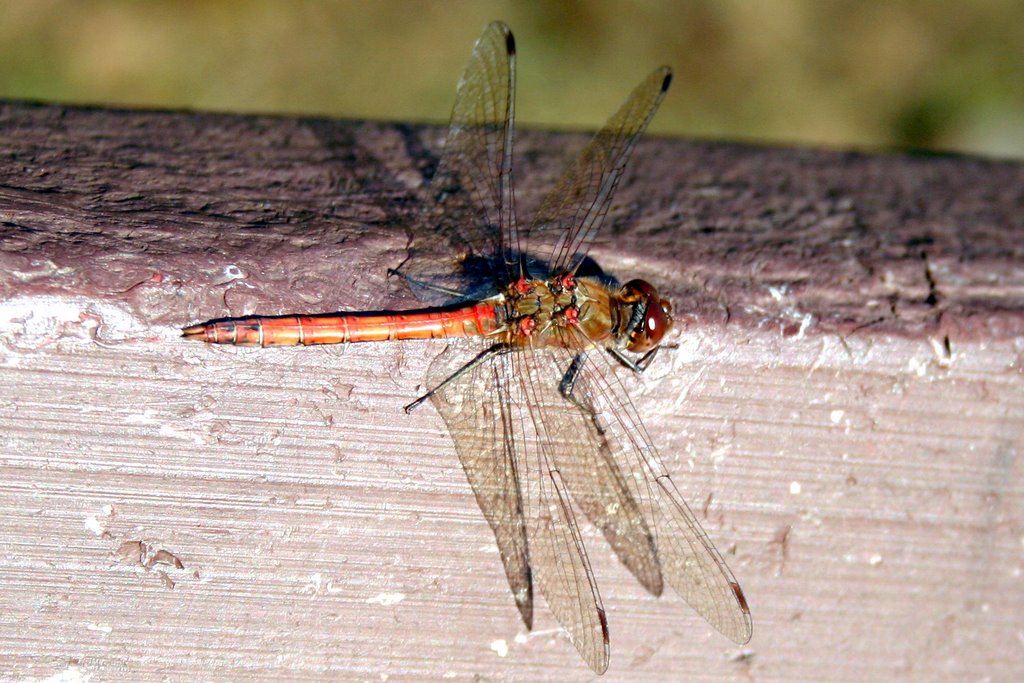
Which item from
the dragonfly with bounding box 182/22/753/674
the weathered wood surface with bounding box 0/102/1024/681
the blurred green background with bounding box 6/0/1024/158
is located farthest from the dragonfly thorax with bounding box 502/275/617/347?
the blurred green background with bounding box 6/0/1024/158

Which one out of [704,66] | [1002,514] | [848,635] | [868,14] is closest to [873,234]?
[1002,514]

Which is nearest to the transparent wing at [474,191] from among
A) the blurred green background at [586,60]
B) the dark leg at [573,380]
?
the dark leg at [573,380]

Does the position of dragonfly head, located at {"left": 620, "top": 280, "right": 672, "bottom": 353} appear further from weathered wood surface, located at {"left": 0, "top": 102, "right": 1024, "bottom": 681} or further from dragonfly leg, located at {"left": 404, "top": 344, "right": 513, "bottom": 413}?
dragonfly leg, located at {"left": 404, "top": 344, "right": 513, "bottom": 413}

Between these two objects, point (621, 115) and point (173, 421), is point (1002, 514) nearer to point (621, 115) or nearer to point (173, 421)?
point (621, 115)

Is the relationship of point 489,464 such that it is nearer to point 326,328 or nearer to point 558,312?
point 326,328

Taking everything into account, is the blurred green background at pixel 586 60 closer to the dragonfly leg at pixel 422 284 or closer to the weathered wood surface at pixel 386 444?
the weathered wood surface at pixel 386 444

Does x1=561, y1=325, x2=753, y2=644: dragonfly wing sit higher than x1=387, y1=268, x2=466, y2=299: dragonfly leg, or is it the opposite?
x1=387, y1=268, x2=466, y2=299: dragonfly leg
